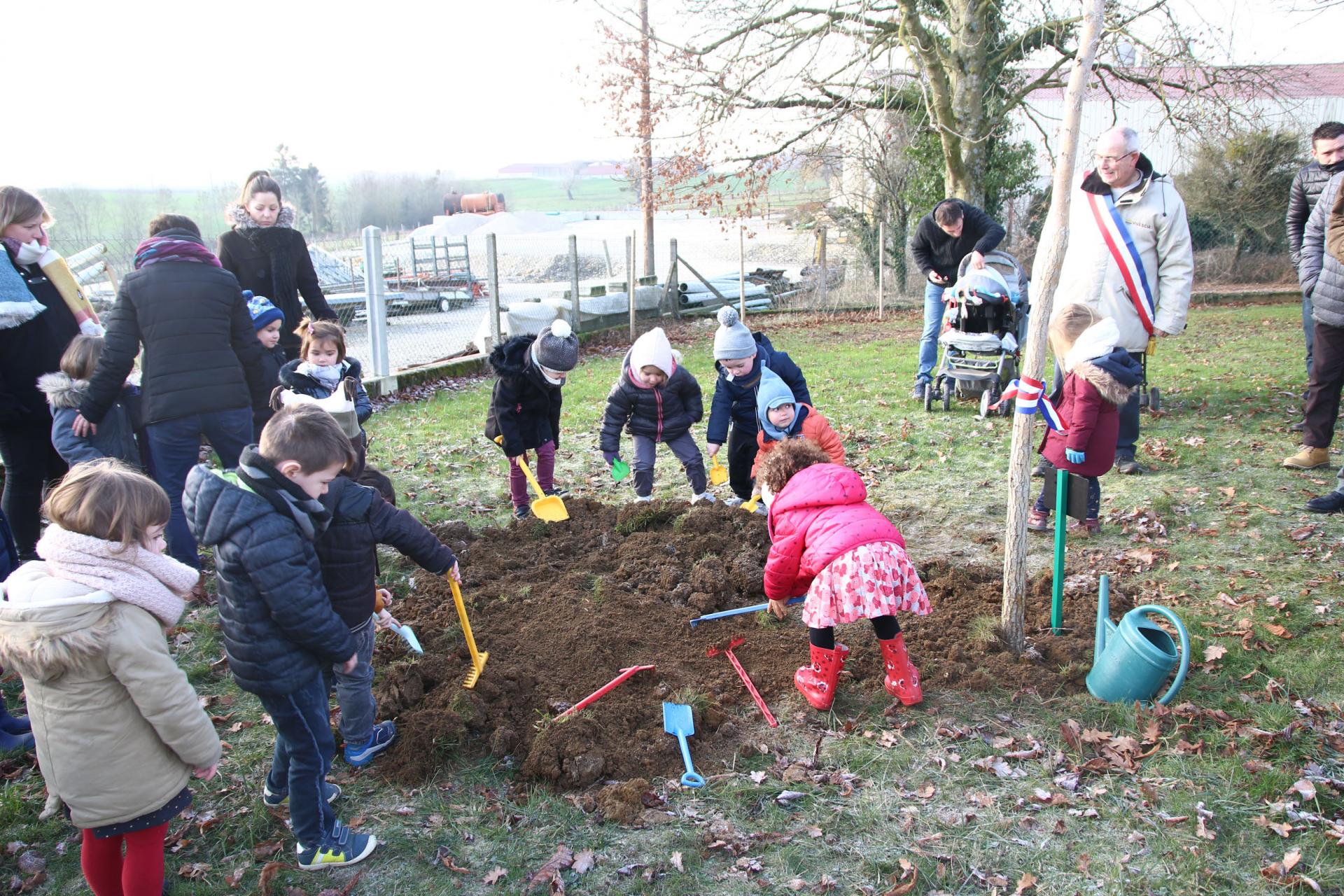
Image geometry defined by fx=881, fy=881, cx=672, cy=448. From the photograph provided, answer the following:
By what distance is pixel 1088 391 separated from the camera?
470 cm

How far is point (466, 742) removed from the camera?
3543 mm

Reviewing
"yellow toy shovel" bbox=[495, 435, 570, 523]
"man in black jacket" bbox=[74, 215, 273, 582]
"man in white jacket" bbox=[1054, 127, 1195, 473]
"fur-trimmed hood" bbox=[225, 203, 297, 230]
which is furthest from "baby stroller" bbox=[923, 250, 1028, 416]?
"man in black jacket" bbox=[74, 215, 273, 582]

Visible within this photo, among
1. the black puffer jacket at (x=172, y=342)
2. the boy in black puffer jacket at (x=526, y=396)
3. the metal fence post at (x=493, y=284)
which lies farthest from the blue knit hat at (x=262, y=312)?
the metal fence post at (x=493, y=284)

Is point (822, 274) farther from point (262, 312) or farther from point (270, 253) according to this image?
point (262, 312)

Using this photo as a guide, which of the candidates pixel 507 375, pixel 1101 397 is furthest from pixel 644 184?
pixel 1101 397

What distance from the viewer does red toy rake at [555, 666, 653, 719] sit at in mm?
3677

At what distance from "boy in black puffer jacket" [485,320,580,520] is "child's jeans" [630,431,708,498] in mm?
607

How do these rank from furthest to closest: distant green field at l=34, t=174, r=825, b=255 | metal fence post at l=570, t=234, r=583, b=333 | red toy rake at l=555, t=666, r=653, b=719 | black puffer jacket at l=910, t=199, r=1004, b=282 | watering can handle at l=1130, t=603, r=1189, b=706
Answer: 1. metal fence post at l=570, t=234, r=583, b=333
2. distant green field at l=34, t=174, r=825, b=255
3. black puffer jacket at l=910, t=199, r=1004, b=282
4. red toy rake at l=555, t=666, r=653, b=719
5. watering can handle at l=1130, t=603, r=1189, b=706

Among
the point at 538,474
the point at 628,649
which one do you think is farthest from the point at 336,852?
the point at 538,474

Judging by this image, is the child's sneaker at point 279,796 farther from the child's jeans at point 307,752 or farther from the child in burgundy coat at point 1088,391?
the child in burgundy coat at point 1088,391

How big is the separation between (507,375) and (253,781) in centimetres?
295

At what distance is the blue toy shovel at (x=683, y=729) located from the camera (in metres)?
3.29

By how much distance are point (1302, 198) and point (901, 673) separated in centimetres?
564

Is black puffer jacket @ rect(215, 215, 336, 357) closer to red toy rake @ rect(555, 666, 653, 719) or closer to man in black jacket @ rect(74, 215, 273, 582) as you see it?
man in black jacket @ rect(74, 215, 273, 582)
